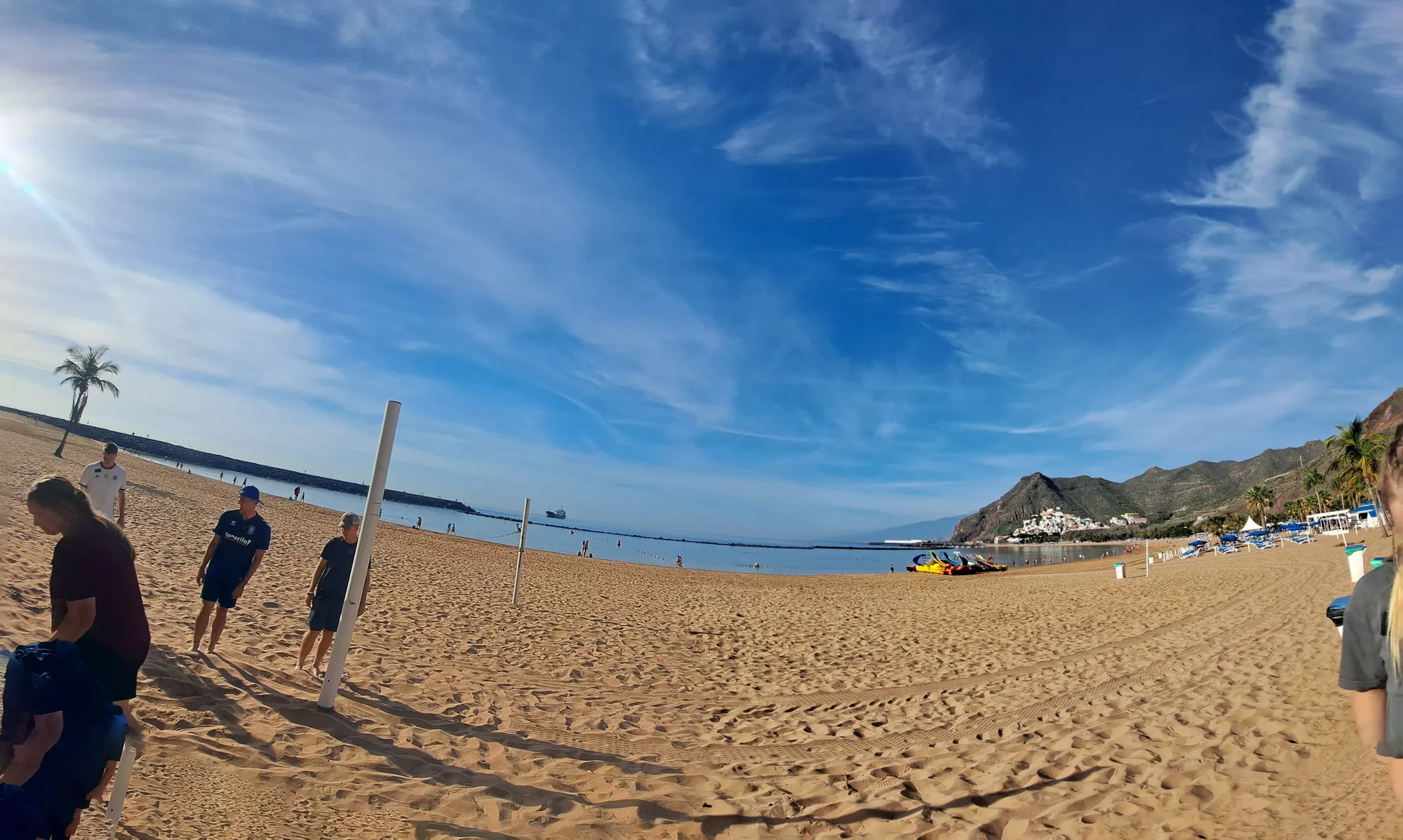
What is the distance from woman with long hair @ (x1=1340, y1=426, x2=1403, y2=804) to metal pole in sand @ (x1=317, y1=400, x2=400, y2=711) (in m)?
5.18

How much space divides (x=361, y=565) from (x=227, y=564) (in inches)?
73.4

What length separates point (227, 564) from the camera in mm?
5625

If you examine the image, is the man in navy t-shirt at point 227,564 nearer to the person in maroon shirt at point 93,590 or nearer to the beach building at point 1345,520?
the person in maroon shirt at point 93,590

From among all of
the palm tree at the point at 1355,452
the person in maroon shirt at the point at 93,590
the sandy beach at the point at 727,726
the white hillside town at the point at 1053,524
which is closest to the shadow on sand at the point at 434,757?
the sandy beach at the point at 727,726

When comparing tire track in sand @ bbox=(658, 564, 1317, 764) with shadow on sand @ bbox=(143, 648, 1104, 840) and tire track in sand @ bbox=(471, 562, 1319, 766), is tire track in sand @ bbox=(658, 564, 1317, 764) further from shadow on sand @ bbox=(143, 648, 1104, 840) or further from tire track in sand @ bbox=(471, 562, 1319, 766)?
shadow on sand @ bbox=(143, 648, 1104, 840)

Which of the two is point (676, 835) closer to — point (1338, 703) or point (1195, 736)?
point (1195, 736)

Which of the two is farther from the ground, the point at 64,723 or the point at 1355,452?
the point at 1355,452

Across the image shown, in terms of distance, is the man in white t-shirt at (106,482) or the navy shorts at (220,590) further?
the man in white t-shirt at (106,482)

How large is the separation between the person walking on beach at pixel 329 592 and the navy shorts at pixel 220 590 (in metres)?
0.64

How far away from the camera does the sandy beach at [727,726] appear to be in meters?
3.55

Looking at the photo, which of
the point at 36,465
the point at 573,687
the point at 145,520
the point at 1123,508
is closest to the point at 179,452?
the point at 36,465

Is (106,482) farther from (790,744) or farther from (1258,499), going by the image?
(1258,499)

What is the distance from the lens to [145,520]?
15.0 metres

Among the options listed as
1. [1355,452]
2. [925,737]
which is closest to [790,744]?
[925,737]
